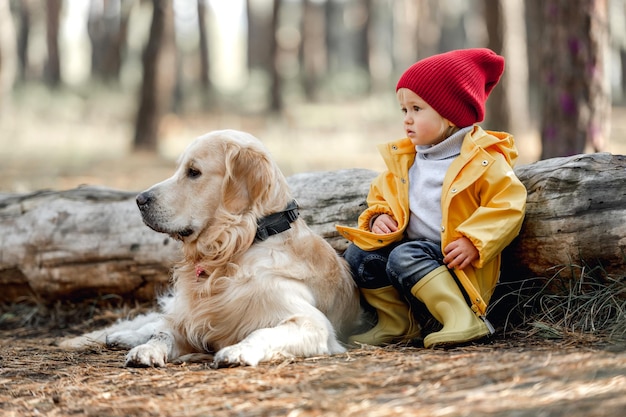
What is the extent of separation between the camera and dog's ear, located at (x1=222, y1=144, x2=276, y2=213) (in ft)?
12.4

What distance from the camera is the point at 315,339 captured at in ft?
11.7

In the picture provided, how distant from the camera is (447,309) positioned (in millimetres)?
3711

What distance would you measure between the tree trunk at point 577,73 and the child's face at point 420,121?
2.88 metres

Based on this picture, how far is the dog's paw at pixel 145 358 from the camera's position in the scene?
356 centimetres

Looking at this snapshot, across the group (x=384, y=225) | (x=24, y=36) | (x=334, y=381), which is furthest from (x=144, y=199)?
(x=24, y=36)

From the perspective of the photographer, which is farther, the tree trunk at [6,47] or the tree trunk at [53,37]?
the tree trunk at [53,37]

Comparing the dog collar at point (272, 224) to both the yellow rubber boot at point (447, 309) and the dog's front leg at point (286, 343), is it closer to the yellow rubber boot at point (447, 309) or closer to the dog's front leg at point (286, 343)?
the dog's front leg at point (286, 343)

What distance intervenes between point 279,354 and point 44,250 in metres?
2.90

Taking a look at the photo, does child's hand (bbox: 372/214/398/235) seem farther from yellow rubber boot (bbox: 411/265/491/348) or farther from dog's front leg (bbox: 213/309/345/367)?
dog's front leg (bbox: 213/309/345/367)

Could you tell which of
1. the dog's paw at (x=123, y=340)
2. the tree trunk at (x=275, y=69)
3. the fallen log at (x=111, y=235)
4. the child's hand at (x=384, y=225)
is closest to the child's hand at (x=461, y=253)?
the child's hand at (x=384, y=225)

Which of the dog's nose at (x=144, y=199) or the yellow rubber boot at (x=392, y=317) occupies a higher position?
the dog's nose at (x=144, y=199)

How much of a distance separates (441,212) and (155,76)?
995cm

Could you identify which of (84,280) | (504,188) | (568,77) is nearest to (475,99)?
(504,188)

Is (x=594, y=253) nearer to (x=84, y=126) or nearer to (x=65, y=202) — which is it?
(x=65, y=202)
